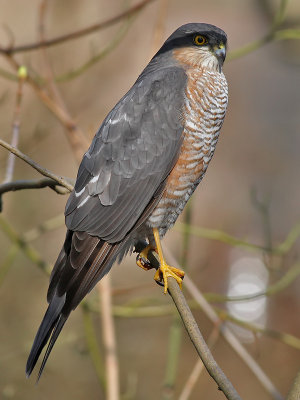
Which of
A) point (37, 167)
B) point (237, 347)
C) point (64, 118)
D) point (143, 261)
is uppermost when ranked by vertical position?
point (37, 167)

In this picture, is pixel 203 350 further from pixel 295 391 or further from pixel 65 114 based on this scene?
pixel 65 114

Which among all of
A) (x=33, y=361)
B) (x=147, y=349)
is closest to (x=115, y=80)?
(x=147, y=349)

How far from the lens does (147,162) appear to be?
3.22 metres

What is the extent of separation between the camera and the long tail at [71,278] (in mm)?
2793

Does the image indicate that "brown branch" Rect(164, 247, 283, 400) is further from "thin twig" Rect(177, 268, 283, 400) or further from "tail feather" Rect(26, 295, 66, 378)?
"tail feather" Rect(26, 295, 66, 378)

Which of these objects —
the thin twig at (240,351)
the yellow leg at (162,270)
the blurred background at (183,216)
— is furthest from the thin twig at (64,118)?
the blurred background at (183,216)

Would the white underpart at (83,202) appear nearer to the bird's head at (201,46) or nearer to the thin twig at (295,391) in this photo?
the bird's head at (201,46)

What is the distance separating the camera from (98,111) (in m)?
7.18

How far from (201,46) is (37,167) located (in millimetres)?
1229

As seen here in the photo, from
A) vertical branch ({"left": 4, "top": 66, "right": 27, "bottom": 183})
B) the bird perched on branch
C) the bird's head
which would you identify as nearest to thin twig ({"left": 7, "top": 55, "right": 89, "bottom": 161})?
vertical branch ({"left": 4, "top": 66, "right": 27, "bottom": 183})

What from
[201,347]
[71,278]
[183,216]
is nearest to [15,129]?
[71,278]

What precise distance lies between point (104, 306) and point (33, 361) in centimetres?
80

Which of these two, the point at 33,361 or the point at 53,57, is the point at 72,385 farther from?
the point at 33,361

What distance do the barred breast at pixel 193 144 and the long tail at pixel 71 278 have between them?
338 millimetres
